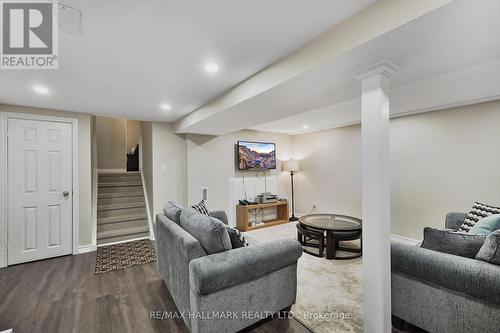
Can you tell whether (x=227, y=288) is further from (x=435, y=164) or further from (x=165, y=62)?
(x=435, y=164)

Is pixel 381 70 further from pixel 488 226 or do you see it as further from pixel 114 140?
pixel 114 140

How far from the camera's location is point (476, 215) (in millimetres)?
2449

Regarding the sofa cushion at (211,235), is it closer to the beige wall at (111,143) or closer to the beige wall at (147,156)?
the beige wall at (147,156)

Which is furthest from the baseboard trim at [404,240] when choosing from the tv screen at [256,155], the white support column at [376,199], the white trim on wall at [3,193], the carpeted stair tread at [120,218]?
the white trim on wall at [3,193]

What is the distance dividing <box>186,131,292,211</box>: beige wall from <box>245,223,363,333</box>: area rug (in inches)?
94.5

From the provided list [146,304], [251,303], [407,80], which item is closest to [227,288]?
[251,303]

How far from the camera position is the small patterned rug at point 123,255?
3.06m

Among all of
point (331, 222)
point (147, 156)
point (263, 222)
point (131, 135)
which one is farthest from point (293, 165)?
point (131, 135)

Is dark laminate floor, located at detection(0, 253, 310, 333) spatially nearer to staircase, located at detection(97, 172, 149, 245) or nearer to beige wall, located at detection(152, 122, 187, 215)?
staircase, located at detection(97, 172, 149, 245)

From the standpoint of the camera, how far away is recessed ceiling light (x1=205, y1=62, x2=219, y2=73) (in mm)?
2012

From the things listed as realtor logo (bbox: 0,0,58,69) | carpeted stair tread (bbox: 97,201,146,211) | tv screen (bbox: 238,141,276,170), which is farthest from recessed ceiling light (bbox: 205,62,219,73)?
carpeted stair tread (bbox: 97,201,146,211)

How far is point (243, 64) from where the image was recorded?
2.02 m

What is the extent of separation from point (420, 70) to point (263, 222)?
14.2 ft

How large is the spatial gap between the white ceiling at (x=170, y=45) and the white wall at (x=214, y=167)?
189 centimetres
